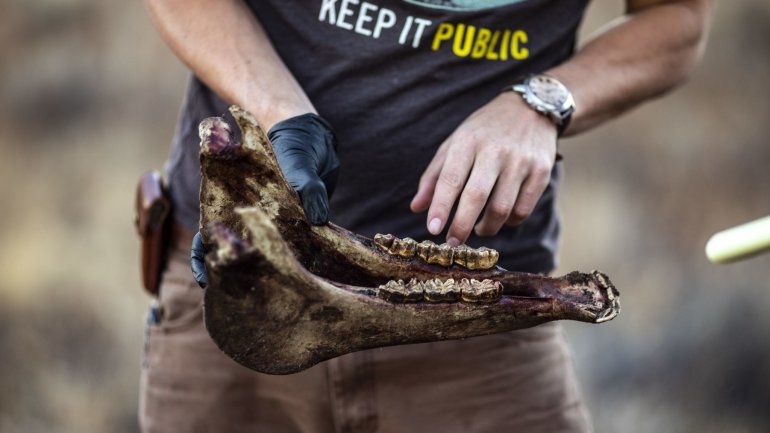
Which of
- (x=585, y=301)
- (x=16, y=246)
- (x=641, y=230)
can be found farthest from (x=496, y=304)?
(x=16, y=246)

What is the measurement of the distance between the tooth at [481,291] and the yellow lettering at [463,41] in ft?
1.70


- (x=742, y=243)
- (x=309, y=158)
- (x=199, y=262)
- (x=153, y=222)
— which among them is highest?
(x=742, y=243)

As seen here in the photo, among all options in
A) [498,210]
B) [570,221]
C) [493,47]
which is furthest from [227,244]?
[570,221]

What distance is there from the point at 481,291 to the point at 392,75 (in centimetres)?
52

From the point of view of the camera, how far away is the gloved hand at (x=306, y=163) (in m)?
1.12

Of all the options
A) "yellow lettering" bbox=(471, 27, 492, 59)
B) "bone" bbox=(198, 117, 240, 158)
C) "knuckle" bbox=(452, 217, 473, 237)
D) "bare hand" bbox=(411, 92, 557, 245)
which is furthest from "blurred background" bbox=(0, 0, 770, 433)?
"bone" bbox=(198, 117, 240, 158)

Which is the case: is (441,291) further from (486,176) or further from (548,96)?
(548,96)

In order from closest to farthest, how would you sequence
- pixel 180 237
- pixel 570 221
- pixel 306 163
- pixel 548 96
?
pixel 306 163 → pixel 548 96 → pixel 180 237 → pixel 570 221

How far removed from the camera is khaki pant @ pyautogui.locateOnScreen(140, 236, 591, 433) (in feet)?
5.13

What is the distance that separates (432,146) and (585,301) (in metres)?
0.45

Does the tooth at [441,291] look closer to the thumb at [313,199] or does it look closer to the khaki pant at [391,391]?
the thumb at [313,199]

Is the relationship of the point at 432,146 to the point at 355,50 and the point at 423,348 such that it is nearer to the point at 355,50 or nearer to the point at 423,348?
the point at 355,50

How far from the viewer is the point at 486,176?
4.14ft

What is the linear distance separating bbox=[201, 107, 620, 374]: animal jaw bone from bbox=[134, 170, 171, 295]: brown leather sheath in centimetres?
62
